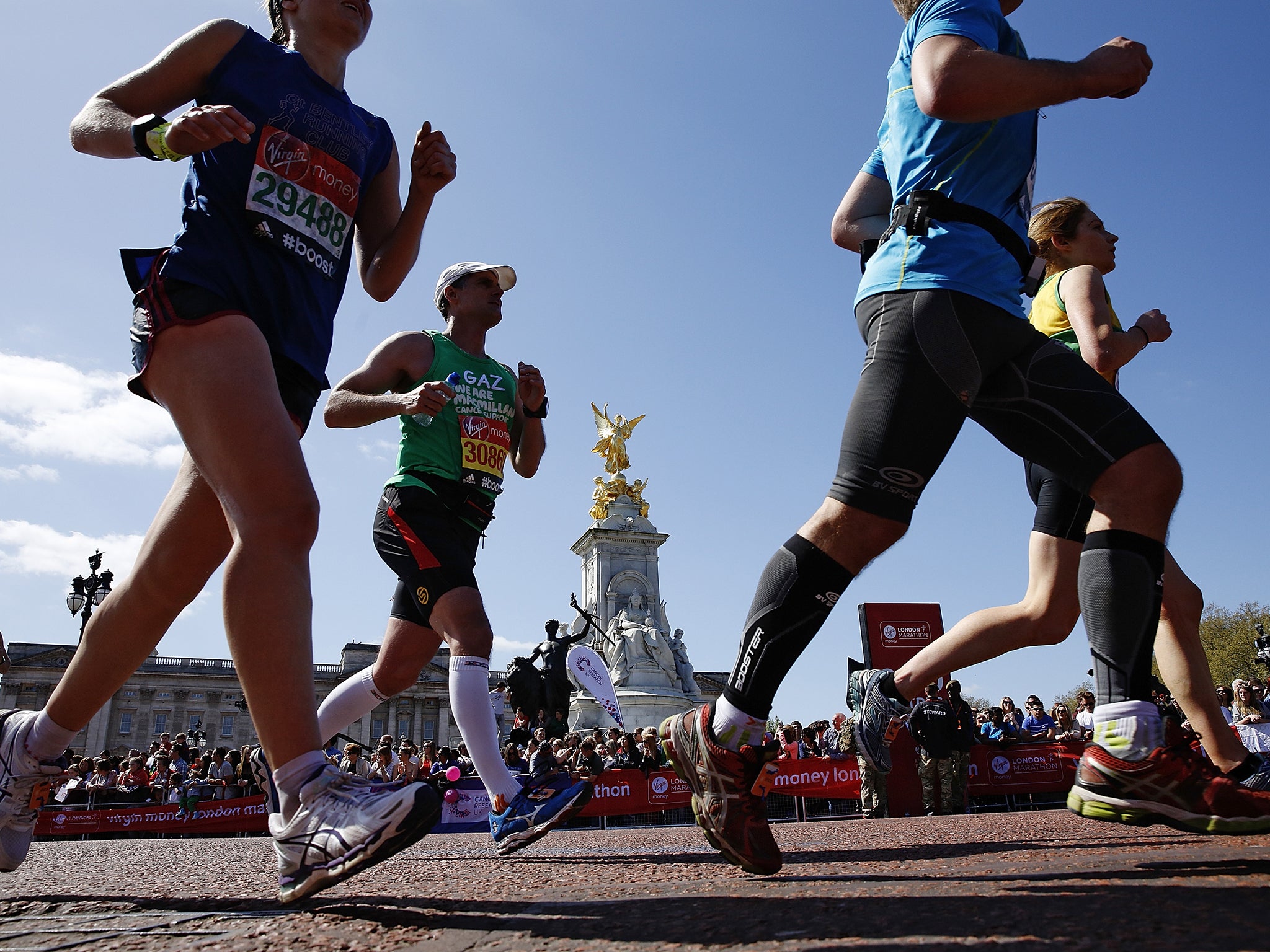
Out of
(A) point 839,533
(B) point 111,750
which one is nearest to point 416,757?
(A) point 839,533

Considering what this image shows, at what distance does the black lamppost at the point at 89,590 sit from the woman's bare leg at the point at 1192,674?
18554 mm

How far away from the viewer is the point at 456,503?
161 inches

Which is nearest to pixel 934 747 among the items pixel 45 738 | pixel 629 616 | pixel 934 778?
pixel 934 778

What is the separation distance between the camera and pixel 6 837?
2535 mm

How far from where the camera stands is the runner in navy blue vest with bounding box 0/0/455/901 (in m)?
1.91

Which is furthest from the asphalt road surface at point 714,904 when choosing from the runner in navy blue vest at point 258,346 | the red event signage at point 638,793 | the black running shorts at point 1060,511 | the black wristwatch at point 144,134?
the red event signage at point 638,793

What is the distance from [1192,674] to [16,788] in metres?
3.38

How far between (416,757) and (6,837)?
51.1 ft

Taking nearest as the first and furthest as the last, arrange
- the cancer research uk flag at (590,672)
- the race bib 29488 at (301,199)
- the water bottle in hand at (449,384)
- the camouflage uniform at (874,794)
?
the race bib 29488 at (301,199)
the water bottle in hand at (449,384)
the camouflage uniform at (874,794)
the cancer research uk flag at (590,672)

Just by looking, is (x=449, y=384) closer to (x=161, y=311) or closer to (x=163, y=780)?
(x=161, y=311)

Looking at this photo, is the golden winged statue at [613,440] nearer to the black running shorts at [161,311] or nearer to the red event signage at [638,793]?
the red event signage at [638,793]

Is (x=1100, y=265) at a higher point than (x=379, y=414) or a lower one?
higher

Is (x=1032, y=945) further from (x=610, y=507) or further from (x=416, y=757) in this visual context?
(x=610, y=507)

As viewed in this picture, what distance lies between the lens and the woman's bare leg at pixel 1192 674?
2.90 meters
